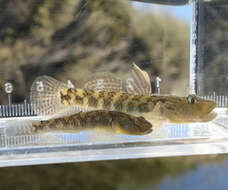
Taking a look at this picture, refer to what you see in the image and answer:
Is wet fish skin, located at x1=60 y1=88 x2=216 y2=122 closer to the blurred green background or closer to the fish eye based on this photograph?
the fish eye

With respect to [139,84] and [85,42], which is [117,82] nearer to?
[139,84]

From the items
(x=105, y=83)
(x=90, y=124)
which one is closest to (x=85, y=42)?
(x=105, y=83)

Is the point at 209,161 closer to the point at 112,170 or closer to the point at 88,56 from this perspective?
the point at 112,170

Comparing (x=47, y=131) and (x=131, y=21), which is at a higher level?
(x=131, y=21)

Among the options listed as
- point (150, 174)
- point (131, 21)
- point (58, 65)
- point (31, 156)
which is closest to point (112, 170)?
point (150, 174)

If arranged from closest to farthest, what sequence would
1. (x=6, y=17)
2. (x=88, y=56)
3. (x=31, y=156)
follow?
(x=31, y=156), (x=6, y=17), (x=88, y=56)

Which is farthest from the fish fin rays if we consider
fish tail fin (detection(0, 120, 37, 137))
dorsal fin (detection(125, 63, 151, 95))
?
fish tail fin (detection(0, 120, 37, 137))

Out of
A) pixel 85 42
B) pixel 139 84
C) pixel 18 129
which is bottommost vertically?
pixel 18 129
